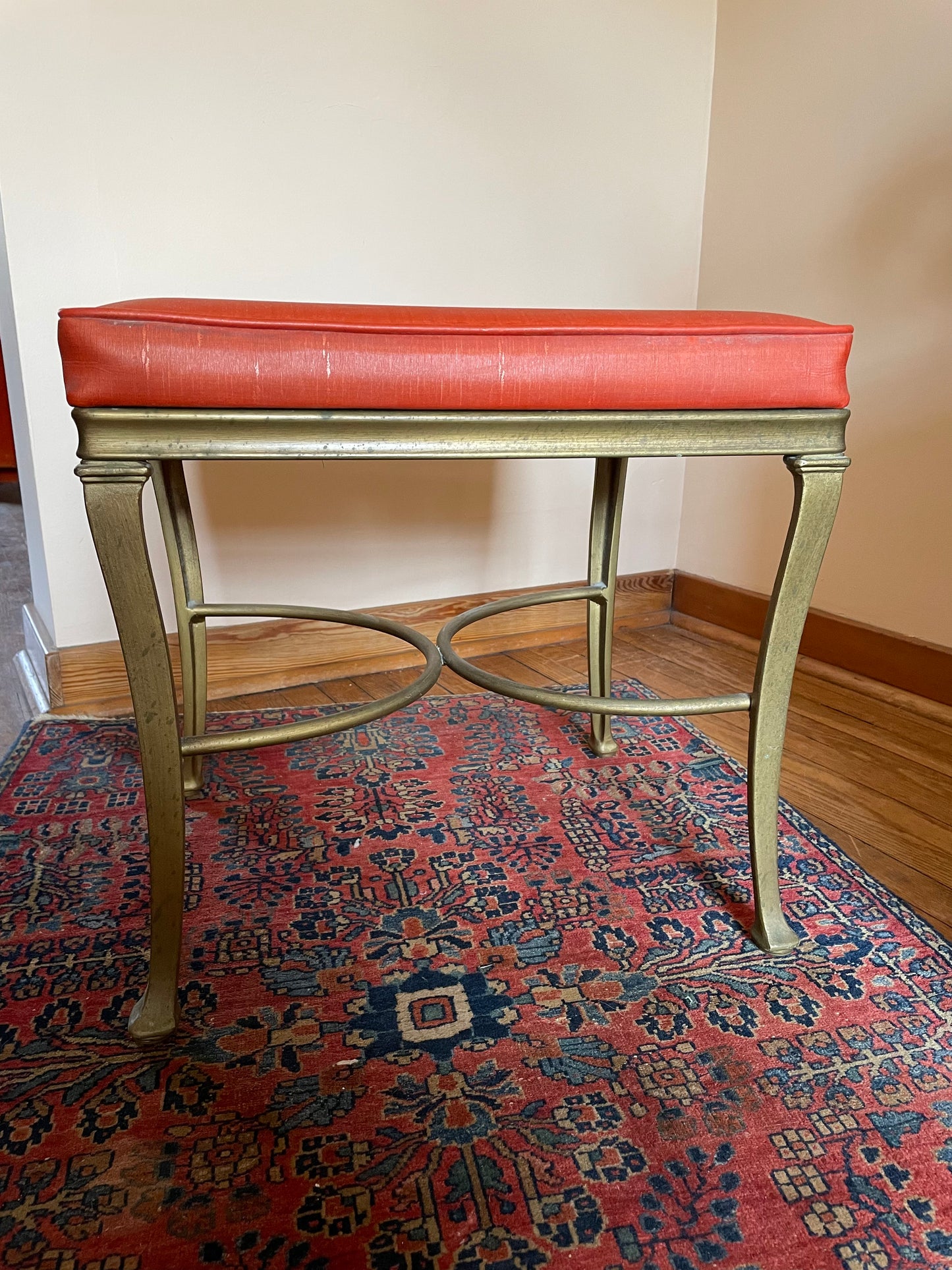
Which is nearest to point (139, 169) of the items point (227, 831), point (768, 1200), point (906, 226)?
point (227, 831)

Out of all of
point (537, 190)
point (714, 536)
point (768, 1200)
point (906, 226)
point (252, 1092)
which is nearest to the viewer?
point (768, 1200)

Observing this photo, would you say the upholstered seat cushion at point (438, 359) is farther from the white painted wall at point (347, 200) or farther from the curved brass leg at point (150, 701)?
the white painted wall at point (347, 200)

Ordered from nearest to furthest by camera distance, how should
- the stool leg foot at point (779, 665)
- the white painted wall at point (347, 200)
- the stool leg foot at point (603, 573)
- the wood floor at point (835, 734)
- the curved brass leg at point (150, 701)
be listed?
the curved brass leg at point (150, 701), the stool leg foot at point (779, 665), the wood floor at point (835, 734), the stool leg foot at point (603, 573), the white painted wall at point (347, 200)

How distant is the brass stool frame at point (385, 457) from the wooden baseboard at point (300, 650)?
0.81 meters

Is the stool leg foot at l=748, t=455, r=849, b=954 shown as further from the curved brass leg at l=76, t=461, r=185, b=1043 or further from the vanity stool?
the curved brass leg at l=76, t=461, r=185, b=1043

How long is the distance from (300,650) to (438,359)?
1.14 m

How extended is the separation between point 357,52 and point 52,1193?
1727 millimetres

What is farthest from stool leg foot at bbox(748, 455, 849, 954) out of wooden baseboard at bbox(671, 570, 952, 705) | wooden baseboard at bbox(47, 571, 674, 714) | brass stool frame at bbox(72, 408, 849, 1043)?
wooden baseboard at bbox(47, 571, 674, 714)

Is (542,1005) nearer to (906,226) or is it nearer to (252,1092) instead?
(252,1092)

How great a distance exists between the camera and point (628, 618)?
86.7 inches

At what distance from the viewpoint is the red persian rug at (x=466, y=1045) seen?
64 cm

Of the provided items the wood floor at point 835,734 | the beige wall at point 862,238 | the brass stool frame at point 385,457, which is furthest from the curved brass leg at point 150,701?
the beige wall at point 862,238

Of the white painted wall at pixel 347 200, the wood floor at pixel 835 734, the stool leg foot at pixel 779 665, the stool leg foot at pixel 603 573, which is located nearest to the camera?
the stool leg foot at pixel 779 665

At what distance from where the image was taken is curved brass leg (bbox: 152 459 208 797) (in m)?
1.17
